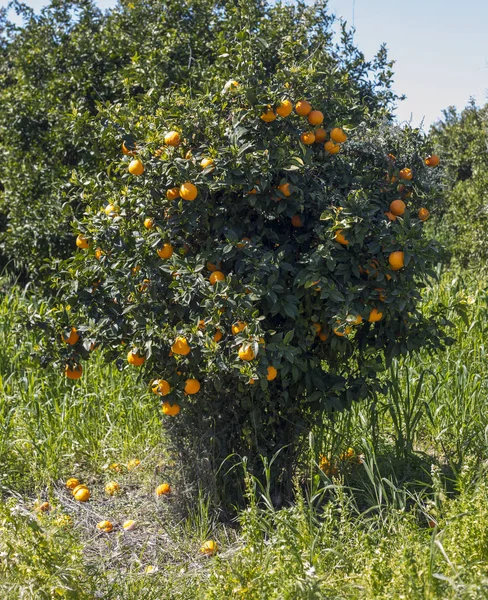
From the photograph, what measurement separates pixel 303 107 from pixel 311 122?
81mm

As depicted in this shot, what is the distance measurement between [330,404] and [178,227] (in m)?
0.94

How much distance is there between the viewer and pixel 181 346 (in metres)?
2.69

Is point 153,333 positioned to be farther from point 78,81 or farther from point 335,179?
point 78,81

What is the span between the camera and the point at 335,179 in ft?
10.2

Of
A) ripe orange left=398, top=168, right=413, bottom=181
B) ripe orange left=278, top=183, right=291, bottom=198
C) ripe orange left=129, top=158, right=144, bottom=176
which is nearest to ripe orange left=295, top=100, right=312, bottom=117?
ripe orange left=278, top=183, right=291, bottom=198

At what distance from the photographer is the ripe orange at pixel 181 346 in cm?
269

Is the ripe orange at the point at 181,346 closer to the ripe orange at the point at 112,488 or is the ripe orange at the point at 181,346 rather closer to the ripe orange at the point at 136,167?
the ripe orange at the point at 136,167

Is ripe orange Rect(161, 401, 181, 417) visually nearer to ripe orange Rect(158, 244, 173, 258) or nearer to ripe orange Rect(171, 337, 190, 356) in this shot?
ripe orange Rect(171, 337, 190, 356)

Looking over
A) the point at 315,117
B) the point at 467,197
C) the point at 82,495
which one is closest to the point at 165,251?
the point at 315,117

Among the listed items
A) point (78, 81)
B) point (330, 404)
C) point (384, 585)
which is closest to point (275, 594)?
point (384, 585)

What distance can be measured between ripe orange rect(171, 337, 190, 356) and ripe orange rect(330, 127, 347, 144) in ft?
3.35

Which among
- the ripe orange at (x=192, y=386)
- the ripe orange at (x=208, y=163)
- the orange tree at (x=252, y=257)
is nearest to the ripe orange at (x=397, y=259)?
the orange tree at (x=252, y=257)

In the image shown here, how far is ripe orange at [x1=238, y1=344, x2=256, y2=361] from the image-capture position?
2.57 m

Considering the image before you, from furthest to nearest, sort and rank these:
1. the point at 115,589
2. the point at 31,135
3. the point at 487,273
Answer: the point at 487,273 < the point at 31,135 < the point at 115,589
